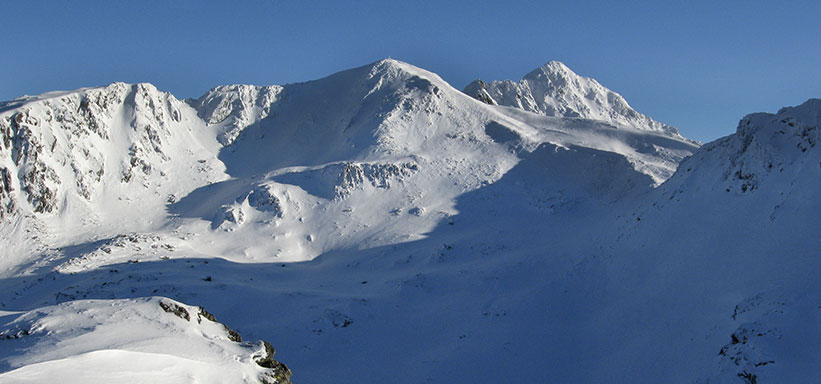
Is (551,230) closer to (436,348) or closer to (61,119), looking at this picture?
(436,348)

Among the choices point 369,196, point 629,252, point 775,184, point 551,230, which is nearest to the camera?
point 775,184

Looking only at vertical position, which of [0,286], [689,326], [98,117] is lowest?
[0,286]

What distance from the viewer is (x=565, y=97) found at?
385 feet

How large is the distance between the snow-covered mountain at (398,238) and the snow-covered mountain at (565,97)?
28967 millimetres

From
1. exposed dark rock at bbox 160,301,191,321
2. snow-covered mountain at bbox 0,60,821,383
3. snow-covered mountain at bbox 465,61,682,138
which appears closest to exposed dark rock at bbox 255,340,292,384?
snow-covered mountain at bbox 0,60,821,383

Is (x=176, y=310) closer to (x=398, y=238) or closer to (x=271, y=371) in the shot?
(x=271, y=371)

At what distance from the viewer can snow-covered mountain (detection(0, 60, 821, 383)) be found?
82.6 ft

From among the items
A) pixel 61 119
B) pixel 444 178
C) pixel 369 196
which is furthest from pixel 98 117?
pixel 444 178

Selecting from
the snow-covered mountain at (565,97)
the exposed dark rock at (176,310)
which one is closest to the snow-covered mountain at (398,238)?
the exposed dark rock at (176,310)

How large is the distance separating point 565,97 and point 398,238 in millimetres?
74924

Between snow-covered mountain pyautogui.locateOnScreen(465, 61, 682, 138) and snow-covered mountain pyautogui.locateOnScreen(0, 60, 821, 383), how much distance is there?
95.0 ft

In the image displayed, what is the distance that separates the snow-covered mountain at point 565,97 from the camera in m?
112

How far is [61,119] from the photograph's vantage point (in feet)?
219

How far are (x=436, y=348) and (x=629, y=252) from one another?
50.8 ft
